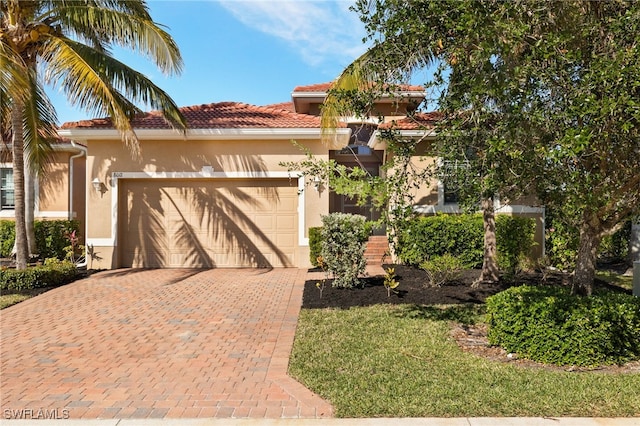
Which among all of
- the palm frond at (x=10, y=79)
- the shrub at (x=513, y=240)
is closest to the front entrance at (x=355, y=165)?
the shrub at (x=513, y=240)

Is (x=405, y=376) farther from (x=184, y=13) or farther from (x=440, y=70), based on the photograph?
(x=184, y=13)

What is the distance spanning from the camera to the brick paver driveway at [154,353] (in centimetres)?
442

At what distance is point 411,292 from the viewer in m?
9.05

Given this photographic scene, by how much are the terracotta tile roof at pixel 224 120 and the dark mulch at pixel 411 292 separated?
507 cm

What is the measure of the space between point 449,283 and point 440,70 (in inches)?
213

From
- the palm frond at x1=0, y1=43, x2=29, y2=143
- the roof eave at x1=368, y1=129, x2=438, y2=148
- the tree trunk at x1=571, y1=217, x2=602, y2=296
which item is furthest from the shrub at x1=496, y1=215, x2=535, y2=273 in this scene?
the palm frond at x1=0, y1=43, x2=29, y2=143

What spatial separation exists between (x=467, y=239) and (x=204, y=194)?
24.4 feet

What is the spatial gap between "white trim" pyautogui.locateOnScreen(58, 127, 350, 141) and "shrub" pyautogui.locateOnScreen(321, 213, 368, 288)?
419 cm

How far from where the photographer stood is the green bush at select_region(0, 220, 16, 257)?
45.6ft

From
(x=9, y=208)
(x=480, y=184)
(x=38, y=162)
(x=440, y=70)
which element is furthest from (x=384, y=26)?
(x=9, y=208)

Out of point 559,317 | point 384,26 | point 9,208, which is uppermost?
point 384,26

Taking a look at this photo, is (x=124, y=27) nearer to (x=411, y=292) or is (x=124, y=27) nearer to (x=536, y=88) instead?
(x=411, y=292)

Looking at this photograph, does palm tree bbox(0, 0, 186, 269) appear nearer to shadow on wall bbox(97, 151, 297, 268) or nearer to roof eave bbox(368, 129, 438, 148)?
shadow on wall bbox(97, 151, 297, 268)

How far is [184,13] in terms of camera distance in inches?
390
